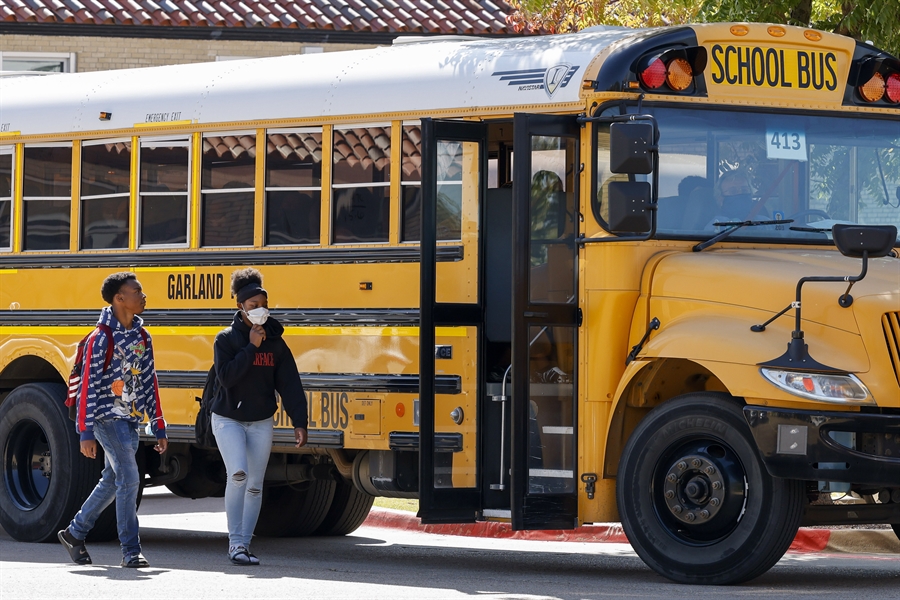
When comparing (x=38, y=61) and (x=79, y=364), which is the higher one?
(x=38, y=61)

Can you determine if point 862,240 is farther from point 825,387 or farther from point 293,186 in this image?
point 293,186

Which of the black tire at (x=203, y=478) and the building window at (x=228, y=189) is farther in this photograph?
the black tire at (x=203, y=478)

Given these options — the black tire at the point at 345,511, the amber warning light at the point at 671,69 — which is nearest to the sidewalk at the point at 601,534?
the black tire at the point at 345,511

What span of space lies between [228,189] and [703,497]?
351cm

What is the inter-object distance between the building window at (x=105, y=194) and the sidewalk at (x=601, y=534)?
9.67ft

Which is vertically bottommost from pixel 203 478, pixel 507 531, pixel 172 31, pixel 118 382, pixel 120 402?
pixel 507 531

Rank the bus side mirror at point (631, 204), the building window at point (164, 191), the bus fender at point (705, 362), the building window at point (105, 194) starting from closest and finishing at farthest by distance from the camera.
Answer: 1. the bus fender at point (705, 362)
2. the bus side mirror at point (631, 204)
3. the building window at point (164, 191)
4. the building window at point (105, 194)

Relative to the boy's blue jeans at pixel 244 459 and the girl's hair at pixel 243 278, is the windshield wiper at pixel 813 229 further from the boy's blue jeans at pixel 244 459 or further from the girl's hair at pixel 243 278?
the boy's blue jeans at pixel 244 459

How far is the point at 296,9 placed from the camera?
2145 centimetres

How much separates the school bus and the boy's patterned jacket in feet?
2.77

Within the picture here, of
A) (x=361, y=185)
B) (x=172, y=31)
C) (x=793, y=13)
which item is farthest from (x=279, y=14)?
(x=361, y=185)

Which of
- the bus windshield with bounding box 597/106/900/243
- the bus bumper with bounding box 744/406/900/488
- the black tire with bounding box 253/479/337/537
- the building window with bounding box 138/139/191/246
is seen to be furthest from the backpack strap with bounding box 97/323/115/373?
the bus bumper with bounding box 744/406/900/488

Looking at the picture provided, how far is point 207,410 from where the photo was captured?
9383mm

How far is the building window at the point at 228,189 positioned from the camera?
983 centimetres
